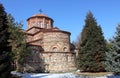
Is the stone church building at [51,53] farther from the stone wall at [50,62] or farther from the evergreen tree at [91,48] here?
the evergreen tree at [91,48]

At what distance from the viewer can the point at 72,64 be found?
126 ft

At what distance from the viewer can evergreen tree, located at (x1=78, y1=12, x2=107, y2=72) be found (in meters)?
23.0

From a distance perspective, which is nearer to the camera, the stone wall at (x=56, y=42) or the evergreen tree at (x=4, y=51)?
the evergreen tree at (x=4, y=51)

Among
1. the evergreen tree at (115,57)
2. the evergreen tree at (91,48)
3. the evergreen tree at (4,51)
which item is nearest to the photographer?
the evergreen tree at (4,51)

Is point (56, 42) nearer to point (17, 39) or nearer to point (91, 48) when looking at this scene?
point (17, 39)

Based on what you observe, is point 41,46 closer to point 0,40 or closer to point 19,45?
point 19,45

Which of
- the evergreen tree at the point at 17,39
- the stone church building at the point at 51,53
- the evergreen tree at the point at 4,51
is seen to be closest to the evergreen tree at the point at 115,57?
the evergreen tree at the point at 4,51

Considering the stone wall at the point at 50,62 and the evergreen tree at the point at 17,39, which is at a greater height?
the evergreen tree at the point at 17,39

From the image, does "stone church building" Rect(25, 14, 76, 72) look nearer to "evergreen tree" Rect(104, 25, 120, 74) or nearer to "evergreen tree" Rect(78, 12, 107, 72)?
"evergreen tree" Rect(78, 12, 107, 72)

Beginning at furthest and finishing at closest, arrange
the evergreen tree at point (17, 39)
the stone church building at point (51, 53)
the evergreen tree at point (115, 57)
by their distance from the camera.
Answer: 1. the stone church building at point (51, 53)
2. the evergreen tree at point (17, 39)
3. the evergreen tree at point (115, 57)

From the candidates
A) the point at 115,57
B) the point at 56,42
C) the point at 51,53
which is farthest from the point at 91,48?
the point at 56,42

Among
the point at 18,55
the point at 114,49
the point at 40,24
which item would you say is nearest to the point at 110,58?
the point at 114,49

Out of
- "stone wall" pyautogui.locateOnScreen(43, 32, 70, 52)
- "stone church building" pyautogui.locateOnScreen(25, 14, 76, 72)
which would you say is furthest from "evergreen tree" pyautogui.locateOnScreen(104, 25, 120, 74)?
"stone wall" pyautogui.locateOnScreen(43, 32, 70, 52)

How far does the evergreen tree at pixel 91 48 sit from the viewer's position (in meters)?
23.0
